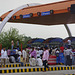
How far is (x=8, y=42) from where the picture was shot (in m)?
56.2

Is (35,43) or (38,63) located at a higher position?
(35,43)

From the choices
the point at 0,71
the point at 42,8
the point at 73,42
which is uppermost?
the point at 42,8

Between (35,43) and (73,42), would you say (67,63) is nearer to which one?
(73,42)

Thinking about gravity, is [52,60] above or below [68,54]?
below

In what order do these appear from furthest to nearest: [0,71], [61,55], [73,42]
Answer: [73,42]
[61,55]
[0,71]

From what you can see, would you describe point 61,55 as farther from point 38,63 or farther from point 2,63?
point 2,63

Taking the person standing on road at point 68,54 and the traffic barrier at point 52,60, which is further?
the traffic barrier at point 52,60

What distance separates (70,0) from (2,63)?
266 inches

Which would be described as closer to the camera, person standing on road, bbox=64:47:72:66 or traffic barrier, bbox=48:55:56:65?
person standing on road, bbox=64:47:72:66

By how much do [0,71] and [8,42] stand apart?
127ft

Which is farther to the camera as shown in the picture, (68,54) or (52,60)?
(52,60)

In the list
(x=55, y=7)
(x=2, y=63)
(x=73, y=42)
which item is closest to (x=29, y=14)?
(x=55, y=7)

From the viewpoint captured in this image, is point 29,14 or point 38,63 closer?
point 38,63

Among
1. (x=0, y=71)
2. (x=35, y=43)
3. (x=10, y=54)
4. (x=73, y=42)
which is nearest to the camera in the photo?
(x=0, y=71)
